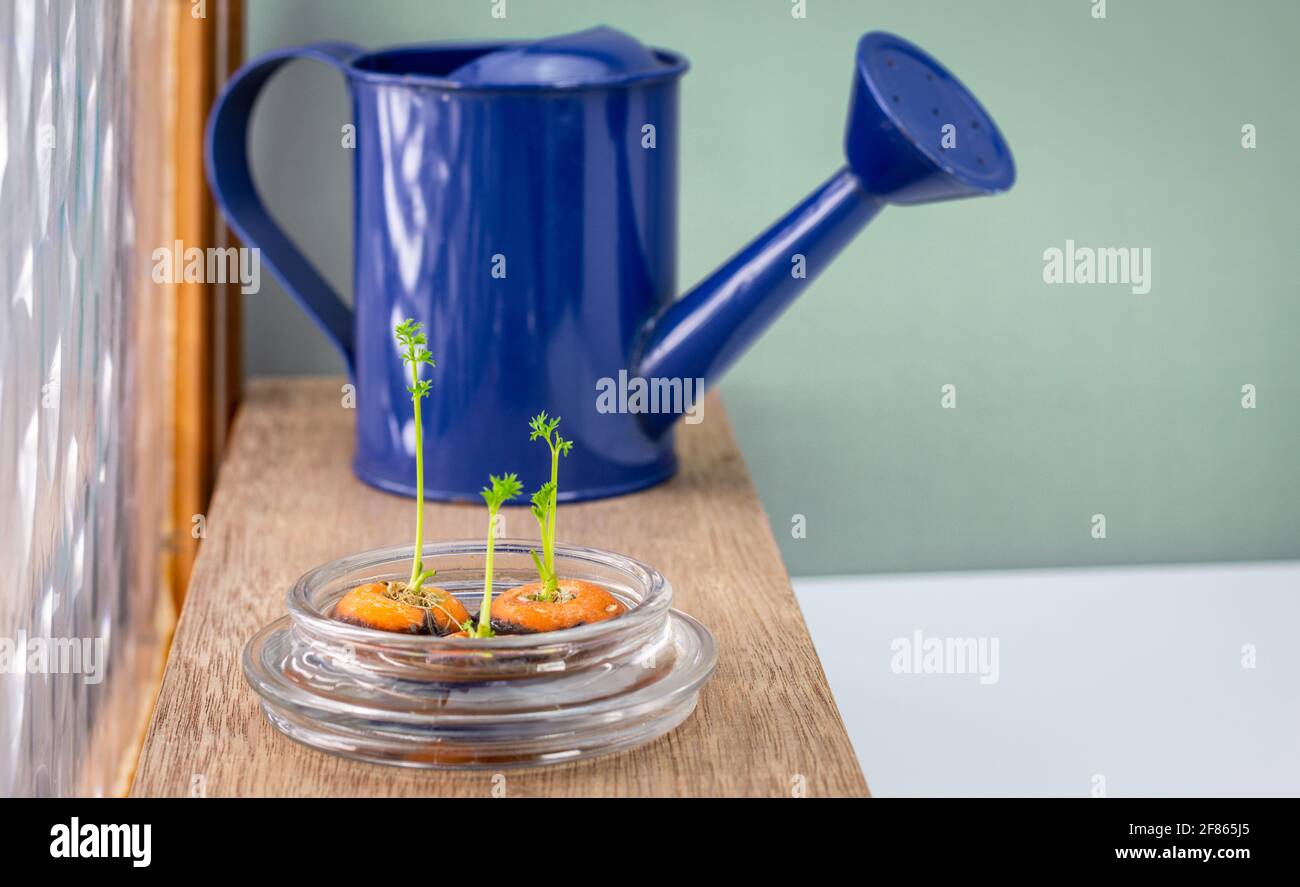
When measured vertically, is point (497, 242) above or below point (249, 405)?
above

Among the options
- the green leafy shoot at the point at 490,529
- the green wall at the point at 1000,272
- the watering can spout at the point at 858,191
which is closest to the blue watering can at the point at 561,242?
the watering can spout at the point at 858,191

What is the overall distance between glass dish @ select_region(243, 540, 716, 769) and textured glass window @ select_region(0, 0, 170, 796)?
0.11 m

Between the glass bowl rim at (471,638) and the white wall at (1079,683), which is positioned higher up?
the glass bowl rim at (471,638)

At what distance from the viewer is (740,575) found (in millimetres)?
700

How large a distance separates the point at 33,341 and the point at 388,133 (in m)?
0.25

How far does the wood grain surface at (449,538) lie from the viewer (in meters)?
0.49

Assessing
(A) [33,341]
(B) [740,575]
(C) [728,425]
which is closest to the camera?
(A) [33,341]

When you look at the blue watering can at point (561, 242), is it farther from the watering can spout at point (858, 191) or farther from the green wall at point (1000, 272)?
the green wall at point (1000, 272)

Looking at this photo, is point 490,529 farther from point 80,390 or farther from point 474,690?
point 80,390

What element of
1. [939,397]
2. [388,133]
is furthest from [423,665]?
[939,397]
